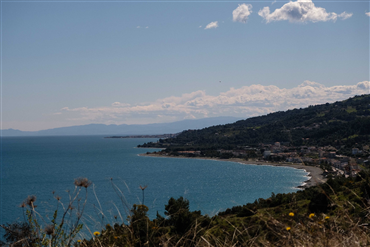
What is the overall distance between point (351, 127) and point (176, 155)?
2537 inches

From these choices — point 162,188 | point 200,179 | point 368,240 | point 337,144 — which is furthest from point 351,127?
point 368,240

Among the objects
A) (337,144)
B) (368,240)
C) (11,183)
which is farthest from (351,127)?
(368,240)

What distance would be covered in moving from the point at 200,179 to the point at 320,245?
6331cm

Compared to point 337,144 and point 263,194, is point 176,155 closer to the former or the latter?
point 337,144

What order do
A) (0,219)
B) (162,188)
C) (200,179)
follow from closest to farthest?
(0,219) → (162,188) → (200,179)

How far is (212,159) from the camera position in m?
105

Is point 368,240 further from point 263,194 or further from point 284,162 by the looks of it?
point 284,162

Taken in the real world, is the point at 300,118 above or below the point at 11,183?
above

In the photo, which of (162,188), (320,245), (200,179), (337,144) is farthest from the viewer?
(337,144)

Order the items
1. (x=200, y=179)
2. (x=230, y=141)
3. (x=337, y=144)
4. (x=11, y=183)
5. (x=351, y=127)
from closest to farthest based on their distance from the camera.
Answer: (x=11, y=183) → (x=200, y=179) → (x=337, y=144) → (x=351, y=127) → (x=230, y=141)

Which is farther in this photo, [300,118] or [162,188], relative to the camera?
[300,118]

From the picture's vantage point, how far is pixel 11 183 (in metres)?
59.6

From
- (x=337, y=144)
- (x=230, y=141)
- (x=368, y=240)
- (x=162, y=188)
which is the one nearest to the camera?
(x=368, y=240)

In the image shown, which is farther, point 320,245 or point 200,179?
point 200,179
